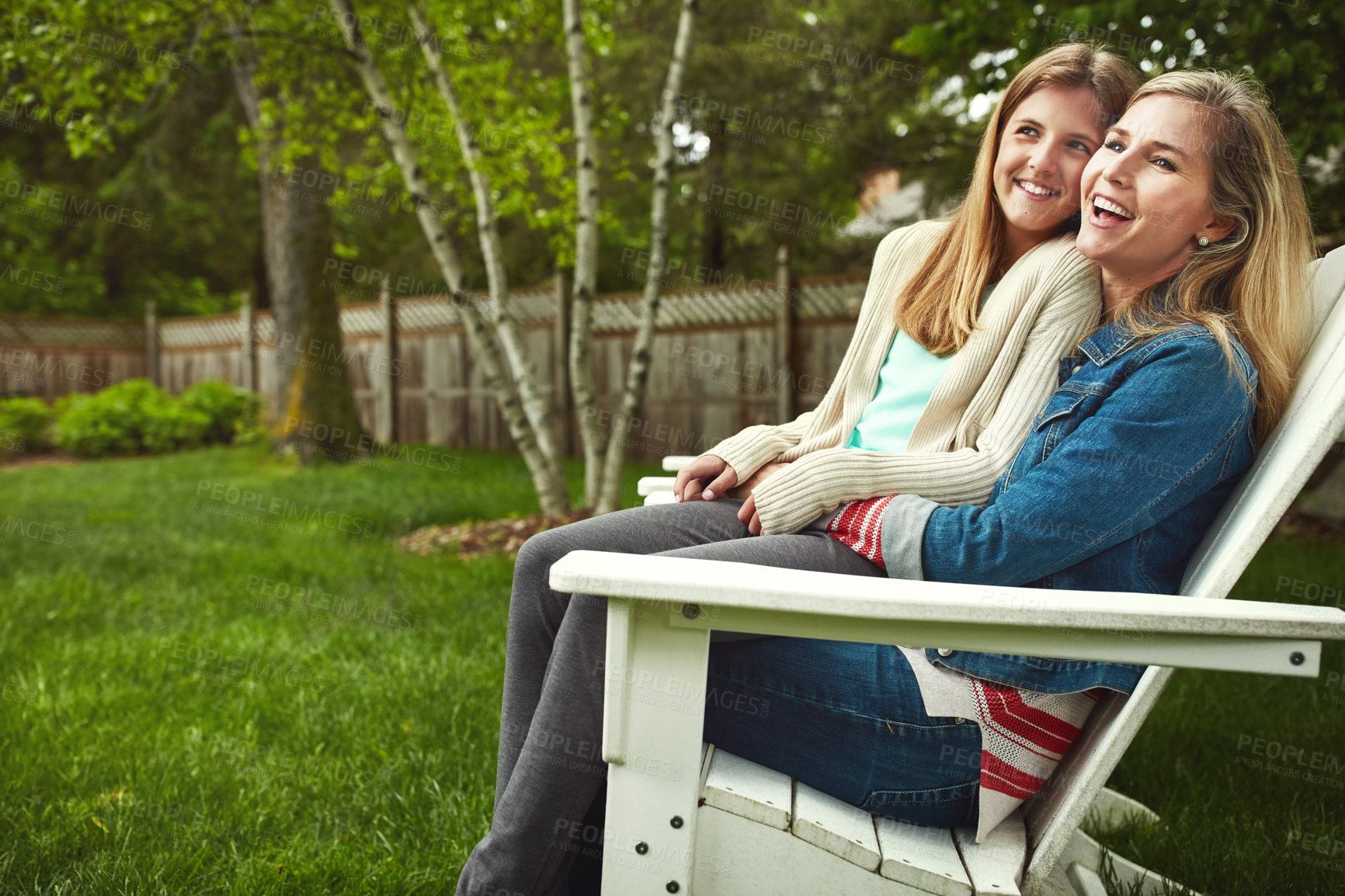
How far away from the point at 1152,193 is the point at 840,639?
2.87ft

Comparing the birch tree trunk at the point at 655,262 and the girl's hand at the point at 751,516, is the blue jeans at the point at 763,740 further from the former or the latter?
the birch tree trunk at the point at 655,262

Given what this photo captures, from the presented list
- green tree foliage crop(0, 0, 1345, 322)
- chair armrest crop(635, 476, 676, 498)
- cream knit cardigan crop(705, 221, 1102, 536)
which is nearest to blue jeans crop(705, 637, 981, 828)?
cream knit cardigan crop(705, 221, 1102, 536)

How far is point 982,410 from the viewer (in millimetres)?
1627

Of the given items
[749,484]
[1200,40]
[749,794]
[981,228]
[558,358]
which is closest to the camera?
[749,794]

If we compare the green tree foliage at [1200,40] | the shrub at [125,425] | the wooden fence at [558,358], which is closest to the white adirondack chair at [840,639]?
the green tree foliage at [1200,40]

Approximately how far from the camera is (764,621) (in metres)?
1.14

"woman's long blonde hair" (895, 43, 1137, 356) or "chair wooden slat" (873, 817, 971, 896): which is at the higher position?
"woman's long blonde hair" (895, 43, 1137, 356)

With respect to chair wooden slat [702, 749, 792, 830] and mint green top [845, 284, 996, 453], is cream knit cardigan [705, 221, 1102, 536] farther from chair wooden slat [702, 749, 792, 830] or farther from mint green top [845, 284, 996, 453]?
chair wooden slat [702, 749, 792, 830]

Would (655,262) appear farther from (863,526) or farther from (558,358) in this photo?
(558,358)

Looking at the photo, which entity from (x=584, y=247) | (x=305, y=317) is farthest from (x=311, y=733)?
(x=305, y=317)

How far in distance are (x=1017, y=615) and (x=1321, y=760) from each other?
2.17 metres

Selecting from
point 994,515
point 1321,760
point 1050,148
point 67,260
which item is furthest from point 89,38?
point 67,260

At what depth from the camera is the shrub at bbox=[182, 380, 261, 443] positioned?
12.0 metres

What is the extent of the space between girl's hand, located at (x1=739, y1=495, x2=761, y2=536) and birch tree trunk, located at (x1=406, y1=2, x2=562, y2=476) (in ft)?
12.0
